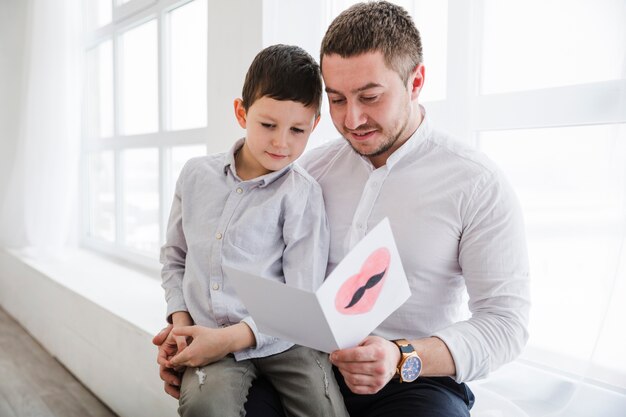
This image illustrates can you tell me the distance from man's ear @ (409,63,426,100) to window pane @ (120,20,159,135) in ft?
7.02

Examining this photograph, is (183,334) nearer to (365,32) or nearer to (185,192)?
(185,192)

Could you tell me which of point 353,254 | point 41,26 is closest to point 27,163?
point 41,26

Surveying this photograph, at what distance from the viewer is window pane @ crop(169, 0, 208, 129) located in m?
2.65

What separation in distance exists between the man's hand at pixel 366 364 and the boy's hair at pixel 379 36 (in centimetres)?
62

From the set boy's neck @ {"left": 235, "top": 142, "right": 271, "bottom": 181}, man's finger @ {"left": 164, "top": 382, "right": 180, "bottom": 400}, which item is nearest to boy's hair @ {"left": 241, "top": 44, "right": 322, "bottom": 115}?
boy's neck @ {"left": 235, "top": 142, "right": 271, "bottom": 181}

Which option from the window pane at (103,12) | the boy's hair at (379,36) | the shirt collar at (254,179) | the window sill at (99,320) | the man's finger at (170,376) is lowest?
the window sill at (99,320)

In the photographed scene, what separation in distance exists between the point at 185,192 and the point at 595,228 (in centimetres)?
96

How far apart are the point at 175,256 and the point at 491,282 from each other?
769 mm

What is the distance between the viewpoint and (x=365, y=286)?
82cm

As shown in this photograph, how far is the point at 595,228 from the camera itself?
3.75ft

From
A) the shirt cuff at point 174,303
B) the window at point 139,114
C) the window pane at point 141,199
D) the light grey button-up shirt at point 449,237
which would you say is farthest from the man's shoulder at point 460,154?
the window pane at point 141,199

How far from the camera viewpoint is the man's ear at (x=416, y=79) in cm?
120

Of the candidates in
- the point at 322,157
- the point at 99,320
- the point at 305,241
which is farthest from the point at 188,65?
the point at 305,241

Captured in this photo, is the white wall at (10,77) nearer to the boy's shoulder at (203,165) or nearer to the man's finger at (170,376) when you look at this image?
the boy's shoulder at (203,165)
